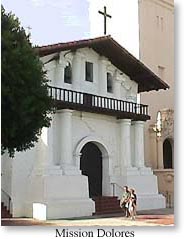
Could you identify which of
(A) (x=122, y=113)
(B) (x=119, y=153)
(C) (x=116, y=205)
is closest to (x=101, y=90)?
(A) (x=122, y=113)

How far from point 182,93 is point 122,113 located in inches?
338

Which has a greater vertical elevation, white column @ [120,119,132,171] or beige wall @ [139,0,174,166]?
beige wall @ [139,0,174,166]

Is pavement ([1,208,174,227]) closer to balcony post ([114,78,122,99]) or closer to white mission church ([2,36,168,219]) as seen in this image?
white mission church ([2,36,168,219])

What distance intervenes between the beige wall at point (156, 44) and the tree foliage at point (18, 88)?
1146 centimetres

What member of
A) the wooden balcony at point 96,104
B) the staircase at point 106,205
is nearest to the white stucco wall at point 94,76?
the wooden balcony at point 96,104

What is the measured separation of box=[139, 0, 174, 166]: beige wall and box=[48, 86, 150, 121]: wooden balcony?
108 inches

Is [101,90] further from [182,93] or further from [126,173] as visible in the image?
[182,93]

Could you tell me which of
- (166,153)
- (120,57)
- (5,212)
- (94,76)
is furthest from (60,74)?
(166,153)

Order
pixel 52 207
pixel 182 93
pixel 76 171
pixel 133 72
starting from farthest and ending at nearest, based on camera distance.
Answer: pixel 133 72 → pixel 76 171 → pixel 52 207 → pixel 182 93

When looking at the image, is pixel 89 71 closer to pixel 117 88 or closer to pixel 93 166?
pixel 117 88

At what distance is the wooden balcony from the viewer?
58.7 feet

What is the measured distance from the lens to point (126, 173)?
65.3 ft

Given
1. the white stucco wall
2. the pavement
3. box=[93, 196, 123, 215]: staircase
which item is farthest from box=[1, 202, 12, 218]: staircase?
the white stucco wall

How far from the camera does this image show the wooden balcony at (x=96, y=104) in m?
17.9
